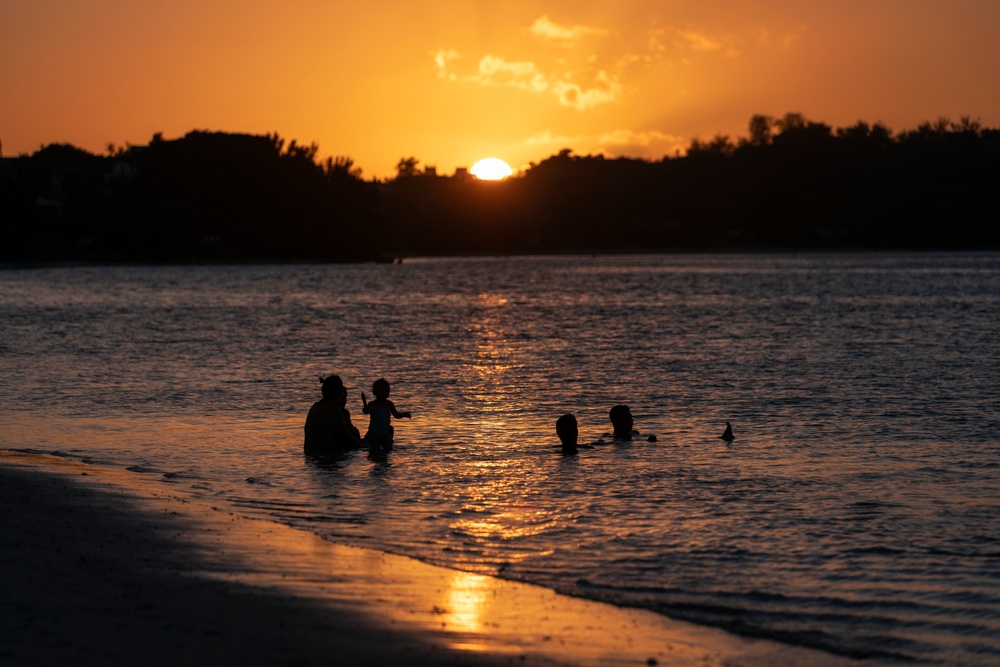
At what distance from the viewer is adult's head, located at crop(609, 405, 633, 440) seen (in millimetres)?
16547

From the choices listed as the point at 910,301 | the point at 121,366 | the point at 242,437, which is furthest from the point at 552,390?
the point at 910,301

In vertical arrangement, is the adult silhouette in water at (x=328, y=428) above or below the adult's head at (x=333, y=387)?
below

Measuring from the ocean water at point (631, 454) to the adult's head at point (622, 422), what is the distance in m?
0.24

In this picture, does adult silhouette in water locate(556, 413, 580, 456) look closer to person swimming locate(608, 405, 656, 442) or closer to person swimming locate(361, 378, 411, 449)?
person swimming locate(608, 405, 656, 442)

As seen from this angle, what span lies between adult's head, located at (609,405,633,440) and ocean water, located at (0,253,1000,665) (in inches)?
9.3

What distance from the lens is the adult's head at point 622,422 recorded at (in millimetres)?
16547

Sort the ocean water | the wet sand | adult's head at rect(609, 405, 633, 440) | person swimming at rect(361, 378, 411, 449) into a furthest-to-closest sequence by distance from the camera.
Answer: adult's head at rect(609, 405, 633, 440) → person swimming at rect(361, 378, 411, 449) → the ocean water → the wet sand

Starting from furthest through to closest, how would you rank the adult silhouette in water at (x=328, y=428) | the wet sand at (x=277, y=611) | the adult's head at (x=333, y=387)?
1. the adult silhouette in water at (x=328, y=428)
2. the adult's head at (x=333, y=387)
3. the wet sand at (x=277, y=611)

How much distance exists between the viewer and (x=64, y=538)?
9.53m

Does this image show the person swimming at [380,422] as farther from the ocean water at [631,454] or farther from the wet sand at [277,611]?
the wet sand at [277,611]

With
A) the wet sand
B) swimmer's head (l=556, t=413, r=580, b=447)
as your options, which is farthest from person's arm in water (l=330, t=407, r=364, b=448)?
the wet sand

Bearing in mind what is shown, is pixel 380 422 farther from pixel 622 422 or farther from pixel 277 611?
pixel 277 611

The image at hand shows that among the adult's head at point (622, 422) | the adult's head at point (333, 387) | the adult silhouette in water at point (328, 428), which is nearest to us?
the adult's head at point (333, 387)

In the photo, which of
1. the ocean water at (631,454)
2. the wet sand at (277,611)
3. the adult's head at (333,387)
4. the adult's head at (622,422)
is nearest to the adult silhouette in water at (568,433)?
the ocean water at (631,454)
